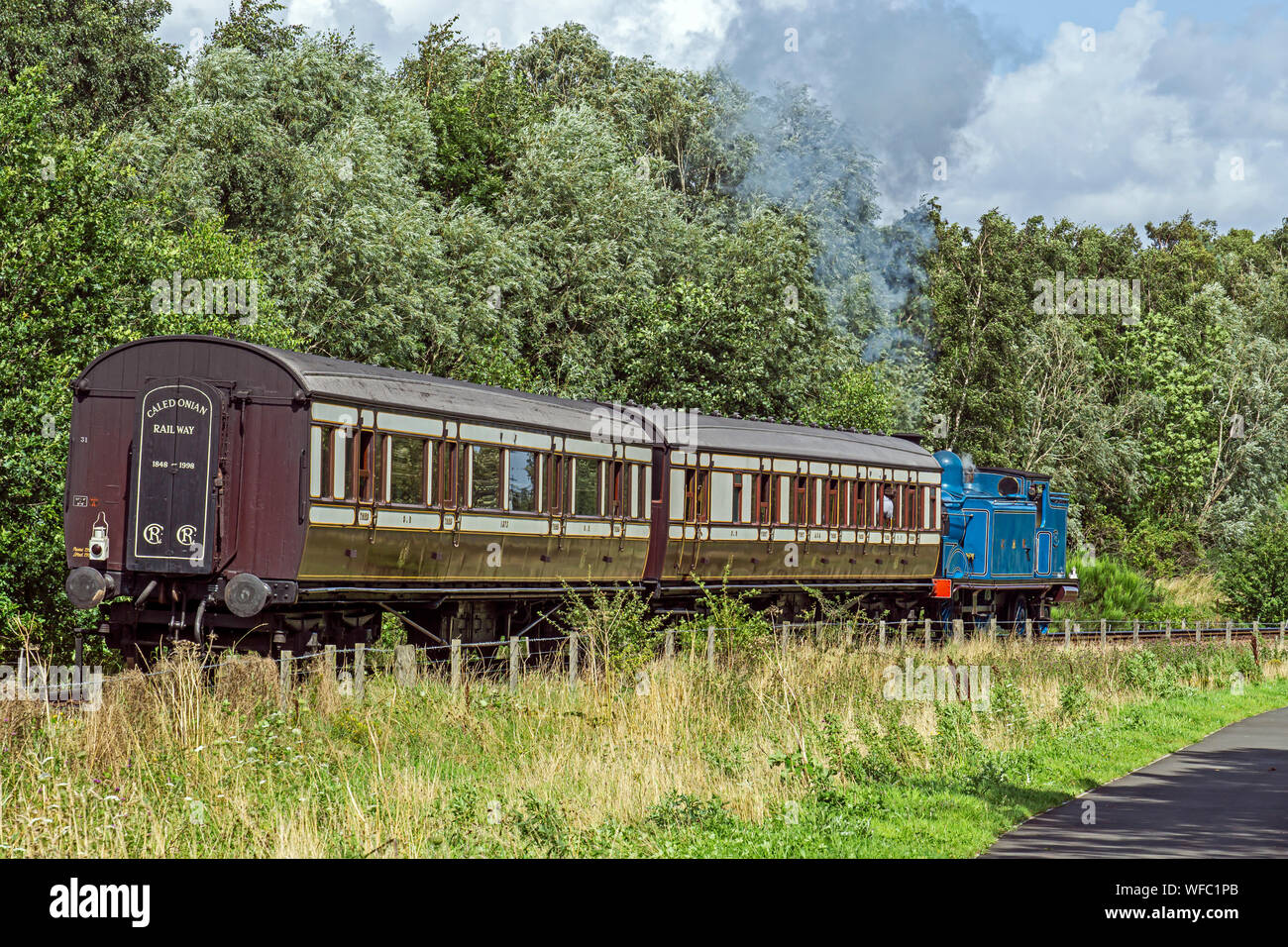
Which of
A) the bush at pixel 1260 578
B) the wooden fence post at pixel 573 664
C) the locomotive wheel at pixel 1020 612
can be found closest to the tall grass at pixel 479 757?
the wooden fence post at pixel 573 664

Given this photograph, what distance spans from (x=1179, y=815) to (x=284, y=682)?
734 centimetres

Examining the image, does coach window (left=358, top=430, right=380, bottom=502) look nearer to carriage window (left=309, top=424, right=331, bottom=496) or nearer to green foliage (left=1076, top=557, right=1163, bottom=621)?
carriage window (left=309, top=424, right=331, bottom=496)

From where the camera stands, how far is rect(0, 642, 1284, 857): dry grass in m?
10.2

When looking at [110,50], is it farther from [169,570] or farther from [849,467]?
[169,570]

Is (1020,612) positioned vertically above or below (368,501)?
below

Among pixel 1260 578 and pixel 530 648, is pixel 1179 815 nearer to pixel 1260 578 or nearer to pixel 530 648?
pixel 530 648

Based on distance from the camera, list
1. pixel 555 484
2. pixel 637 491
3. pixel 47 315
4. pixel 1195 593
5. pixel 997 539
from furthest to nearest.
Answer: pixel 1195 593
pixel 997 539
pixel 47 315
pixel 637 491
pixel 555 484

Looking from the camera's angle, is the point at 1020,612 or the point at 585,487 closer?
the point at 585,487

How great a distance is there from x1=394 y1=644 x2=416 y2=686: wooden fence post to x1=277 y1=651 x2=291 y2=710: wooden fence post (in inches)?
70.4

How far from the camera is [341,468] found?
1853 centimetres

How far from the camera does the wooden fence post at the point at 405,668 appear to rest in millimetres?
16375

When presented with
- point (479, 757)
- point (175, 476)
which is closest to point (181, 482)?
point (175, 476)

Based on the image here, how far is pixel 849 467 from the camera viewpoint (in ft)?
101
